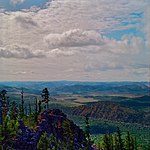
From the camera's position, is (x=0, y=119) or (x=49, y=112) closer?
(x=0, y=119)

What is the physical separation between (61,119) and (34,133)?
81.0ft

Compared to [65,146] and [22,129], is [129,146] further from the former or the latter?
[22,129]

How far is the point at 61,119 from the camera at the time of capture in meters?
166

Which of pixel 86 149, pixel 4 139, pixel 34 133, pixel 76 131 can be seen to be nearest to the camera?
pixel 4 139

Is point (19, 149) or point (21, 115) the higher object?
point (21, 115)

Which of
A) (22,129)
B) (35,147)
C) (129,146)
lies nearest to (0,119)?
(22,129)

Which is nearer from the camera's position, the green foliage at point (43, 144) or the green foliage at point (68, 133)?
the green foliage at point (43, 144)

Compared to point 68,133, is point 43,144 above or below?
below

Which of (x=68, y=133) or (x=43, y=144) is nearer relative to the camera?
(x=43, y=144)

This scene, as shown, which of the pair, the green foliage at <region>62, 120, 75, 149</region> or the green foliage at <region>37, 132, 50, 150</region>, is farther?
the green foliage at <region>62, 120, 75, 149</region>

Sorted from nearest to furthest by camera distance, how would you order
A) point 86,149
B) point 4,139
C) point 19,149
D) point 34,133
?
point 4,139
point 19,149
point 34,133
point 86,149

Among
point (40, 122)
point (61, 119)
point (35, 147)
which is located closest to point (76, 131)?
point (61, 119)

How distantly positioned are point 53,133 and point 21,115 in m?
23.9

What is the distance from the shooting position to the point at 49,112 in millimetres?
164375
